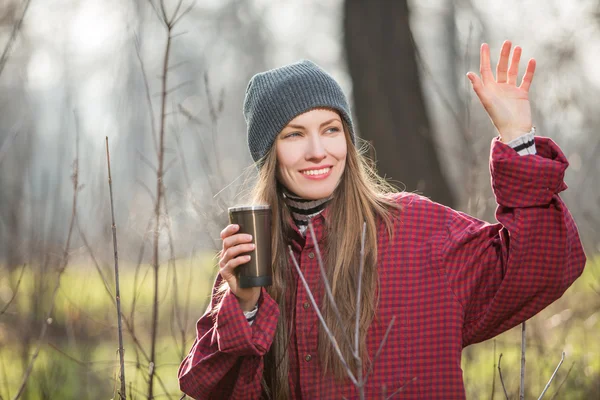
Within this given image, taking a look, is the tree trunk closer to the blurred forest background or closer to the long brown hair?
the blurred forest background

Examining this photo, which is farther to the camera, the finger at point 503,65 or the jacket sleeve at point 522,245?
the finger at point 503,65

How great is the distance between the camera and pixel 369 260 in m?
2.24

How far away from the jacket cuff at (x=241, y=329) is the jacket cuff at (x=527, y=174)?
30.9 inches

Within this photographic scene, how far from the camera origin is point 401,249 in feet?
7.35

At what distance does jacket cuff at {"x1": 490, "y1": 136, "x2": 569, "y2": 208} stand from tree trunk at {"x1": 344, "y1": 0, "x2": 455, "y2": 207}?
2.67 meters

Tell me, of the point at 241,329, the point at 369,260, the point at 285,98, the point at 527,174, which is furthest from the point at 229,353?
the point at 527,174

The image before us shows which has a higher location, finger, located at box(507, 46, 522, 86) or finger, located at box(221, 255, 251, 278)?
finger, located at box(507, 46, 522, 86)

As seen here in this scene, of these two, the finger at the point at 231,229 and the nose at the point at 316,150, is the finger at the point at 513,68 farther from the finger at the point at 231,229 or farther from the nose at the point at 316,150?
the finger at the point at 231,229

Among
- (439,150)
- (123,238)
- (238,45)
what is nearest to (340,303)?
(123,238)

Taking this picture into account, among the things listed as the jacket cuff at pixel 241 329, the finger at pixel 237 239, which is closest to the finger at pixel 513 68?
the finger at pixel 237 239

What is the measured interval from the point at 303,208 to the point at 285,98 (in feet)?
1.29

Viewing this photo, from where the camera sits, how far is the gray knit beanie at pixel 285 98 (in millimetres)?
2320

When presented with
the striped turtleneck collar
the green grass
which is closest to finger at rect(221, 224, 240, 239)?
the striped turtleneck collar

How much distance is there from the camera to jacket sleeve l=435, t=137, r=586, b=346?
187 cm
